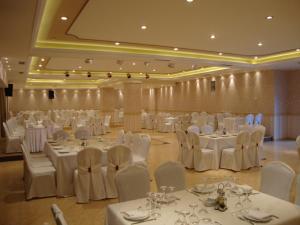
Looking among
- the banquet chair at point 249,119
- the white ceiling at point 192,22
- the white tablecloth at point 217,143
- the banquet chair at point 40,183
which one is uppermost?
the white ceiling at point 192,22

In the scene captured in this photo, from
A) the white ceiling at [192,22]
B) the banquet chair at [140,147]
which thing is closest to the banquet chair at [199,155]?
the banquet chair at [140,147]

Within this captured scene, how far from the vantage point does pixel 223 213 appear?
2.38 m

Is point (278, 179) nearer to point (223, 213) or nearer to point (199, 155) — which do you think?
point (223, 213)

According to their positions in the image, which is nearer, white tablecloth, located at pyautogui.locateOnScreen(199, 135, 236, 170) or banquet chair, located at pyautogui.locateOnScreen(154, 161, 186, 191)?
banquet chair, located at pyautogui.locateOnScreen(154, 161, 186, 191)

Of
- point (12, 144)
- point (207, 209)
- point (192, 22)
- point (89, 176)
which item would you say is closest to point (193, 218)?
point (207, 209)

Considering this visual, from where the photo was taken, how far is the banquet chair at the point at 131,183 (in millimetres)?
3064

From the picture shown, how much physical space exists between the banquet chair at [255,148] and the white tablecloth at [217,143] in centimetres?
50

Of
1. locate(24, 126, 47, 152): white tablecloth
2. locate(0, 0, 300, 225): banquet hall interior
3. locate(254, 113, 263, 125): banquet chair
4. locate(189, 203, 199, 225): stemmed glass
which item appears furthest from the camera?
locate(254, 113, 263, 125): banquet chair

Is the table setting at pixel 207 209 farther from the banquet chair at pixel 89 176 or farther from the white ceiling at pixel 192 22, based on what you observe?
the white ceiling at pixel 192 22

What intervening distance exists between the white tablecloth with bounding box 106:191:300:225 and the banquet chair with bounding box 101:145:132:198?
2.30m

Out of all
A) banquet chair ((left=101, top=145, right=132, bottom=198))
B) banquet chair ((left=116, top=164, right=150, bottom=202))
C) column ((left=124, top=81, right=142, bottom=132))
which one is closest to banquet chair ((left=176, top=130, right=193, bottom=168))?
banquet chair ((left=101, top=145, right=132, bottom=198))

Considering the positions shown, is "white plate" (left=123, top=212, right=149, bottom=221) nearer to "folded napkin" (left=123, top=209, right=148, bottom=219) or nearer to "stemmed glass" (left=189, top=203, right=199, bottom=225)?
"folded napkin" (left=123, top=209, right=148, bottom=219)

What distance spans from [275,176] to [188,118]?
12.2 meters

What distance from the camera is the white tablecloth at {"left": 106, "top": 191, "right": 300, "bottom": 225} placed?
2234 mm
